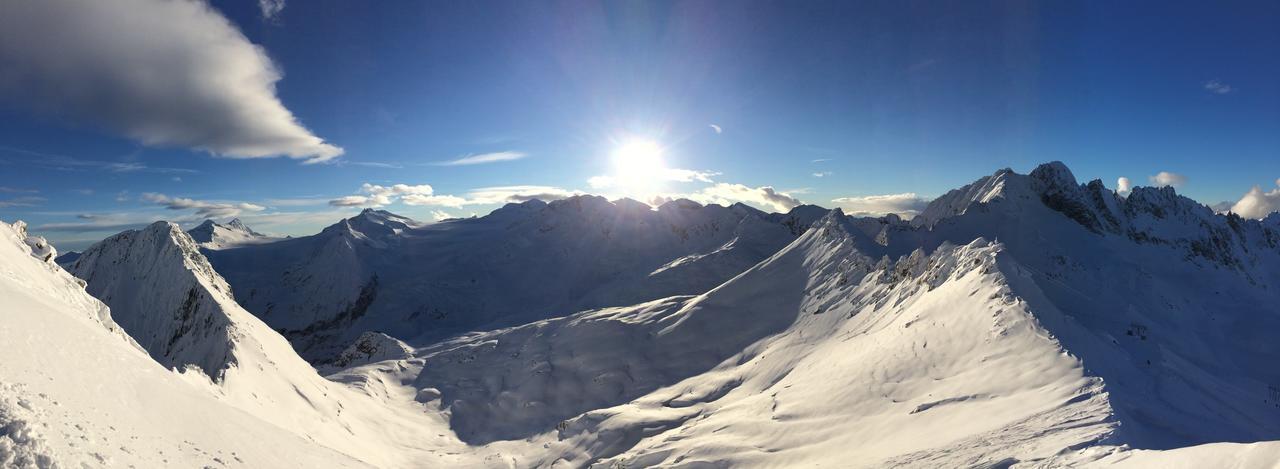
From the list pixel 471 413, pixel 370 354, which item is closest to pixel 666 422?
pixel 471 413

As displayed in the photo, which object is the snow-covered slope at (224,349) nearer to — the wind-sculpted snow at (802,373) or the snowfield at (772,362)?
the snowfield at (772,362)

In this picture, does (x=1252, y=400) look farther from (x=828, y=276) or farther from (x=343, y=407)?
(x=343, y=407)

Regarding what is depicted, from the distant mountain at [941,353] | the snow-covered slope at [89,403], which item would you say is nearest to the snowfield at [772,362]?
the snow-covered slope at [89,403]

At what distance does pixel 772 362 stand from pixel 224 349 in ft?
148

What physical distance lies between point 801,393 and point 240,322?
154 ft

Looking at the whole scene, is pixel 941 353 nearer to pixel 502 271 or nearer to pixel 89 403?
pixel 89 403

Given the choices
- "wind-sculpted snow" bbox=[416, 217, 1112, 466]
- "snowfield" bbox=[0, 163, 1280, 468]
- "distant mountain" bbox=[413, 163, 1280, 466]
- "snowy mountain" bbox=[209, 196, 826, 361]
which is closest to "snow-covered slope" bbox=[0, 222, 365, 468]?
"snowfield" bbox=[0, 163, 1280, 468]

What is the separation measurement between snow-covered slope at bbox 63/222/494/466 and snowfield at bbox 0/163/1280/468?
1.07 feet

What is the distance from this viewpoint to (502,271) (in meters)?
177

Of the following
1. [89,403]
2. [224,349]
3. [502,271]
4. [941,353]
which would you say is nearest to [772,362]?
[941,353]

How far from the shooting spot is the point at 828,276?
67.2m

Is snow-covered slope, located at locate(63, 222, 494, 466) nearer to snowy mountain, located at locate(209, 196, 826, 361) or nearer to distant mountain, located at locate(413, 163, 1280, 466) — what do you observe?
distant mountain, located at locate(413, 163, 1280, 466)

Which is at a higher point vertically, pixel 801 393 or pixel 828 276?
pixel 828 276

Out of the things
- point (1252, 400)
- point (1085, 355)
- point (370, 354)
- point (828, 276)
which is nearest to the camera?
point (1085, 355)
